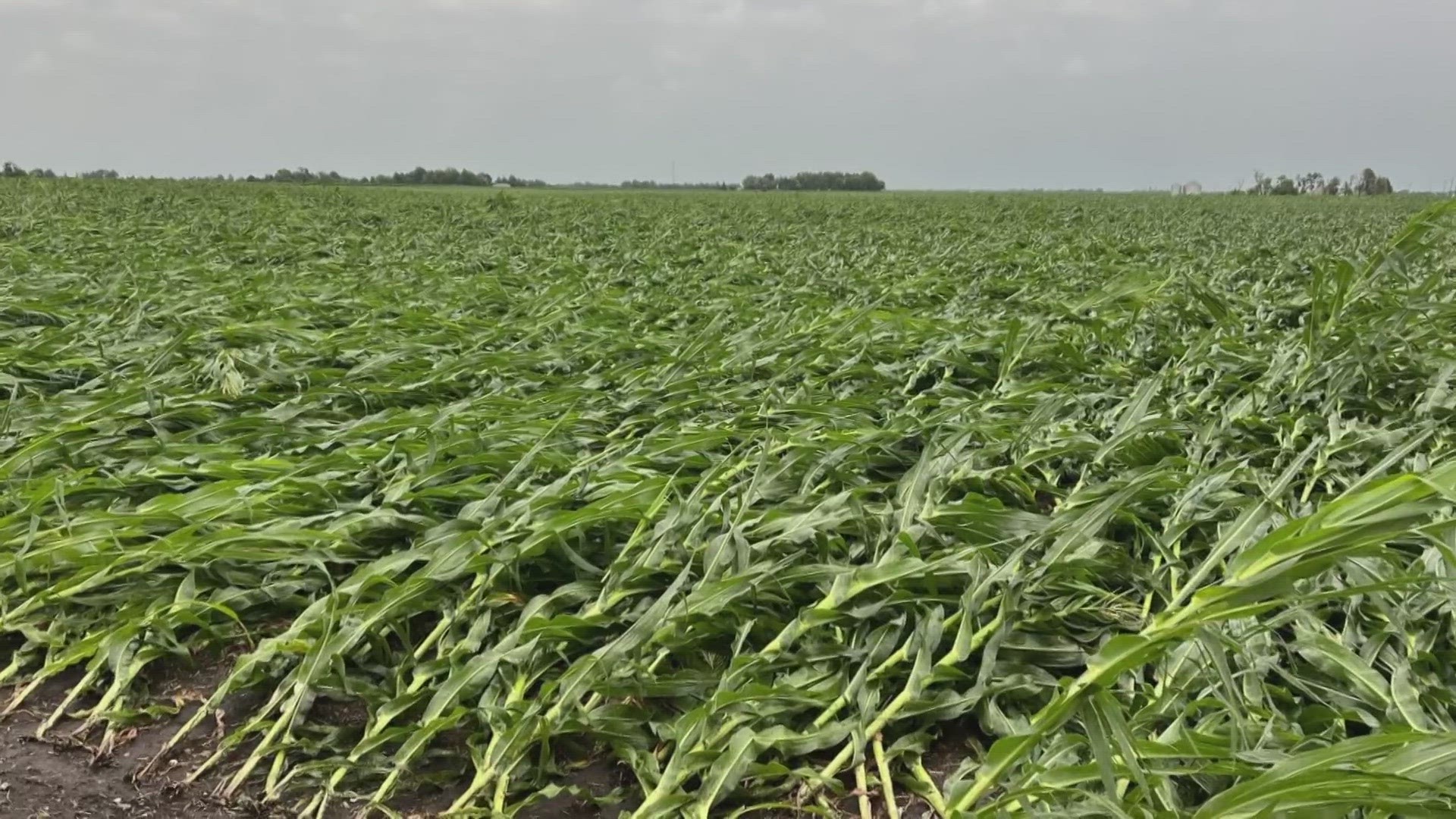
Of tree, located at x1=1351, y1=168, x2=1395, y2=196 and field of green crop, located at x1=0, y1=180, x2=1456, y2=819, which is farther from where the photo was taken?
tree, located at x1=1351, y1=168, x2=1395, y2=196

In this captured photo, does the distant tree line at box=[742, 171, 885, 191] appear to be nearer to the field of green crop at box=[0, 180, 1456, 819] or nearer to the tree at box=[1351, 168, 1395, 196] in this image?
the tree at box=[1351, 168, 1395, 196]

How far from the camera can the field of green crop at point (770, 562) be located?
1.54 m

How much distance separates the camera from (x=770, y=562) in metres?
2.08

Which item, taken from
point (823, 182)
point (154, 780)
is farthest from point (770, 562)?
point (823, 182)

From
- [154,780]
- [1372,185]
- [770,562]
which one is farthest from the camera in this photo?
[1372,185]

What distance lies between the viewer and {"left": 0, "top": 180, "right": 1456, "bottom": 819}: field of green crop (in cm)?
154

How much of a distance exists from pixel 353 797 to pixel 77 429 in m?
2.37

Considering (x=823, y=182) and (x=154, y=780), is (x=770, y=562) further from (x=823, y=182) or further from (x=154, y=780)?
(x=823, y=182)

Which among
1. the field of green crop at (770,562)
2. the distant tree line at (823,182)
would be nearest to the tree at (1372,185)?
the distant tree line at (823,182)

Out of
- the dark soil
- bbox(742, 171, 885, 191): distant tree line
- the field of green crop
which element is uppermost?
bbox(742, 171, 885, 191): distant tree line

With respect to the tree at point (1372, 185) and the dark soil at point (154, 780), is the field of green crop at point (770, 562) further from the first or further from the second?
the tree at point (1372, 185)

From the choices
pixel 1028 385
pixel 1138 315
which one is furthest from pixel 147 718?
pixel 1138 315

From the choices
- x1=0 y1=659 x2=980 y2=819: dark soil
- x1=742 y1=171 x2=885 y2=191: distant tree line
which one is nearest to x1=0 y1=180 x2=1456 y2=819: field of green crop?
x1=0 y1=659 x2=980 y2=819: dark soil

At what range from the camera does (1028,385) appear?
11.6ft
